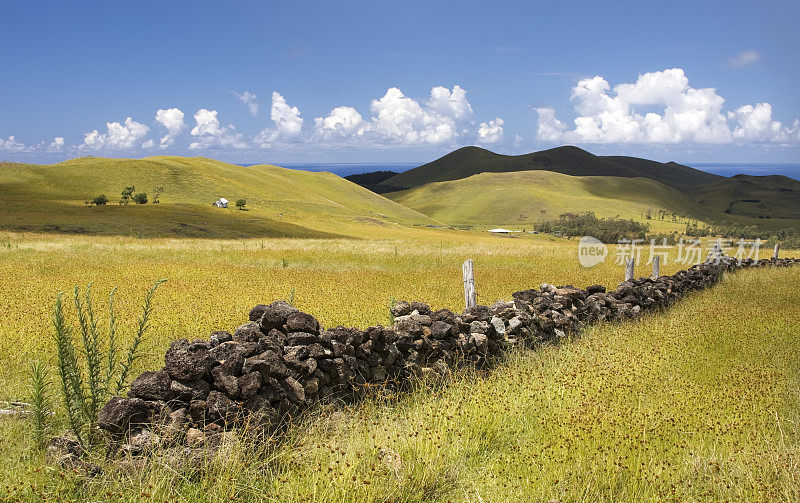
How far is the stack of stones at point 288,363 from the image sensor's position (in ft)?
15.1

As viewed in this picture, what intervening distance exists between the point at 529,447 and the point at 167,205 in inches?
2563

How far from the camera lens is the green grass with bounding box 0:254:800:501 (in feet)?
13.5

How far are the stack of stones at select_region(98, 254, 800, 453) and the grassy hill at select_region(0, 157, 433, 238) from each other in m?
36.3

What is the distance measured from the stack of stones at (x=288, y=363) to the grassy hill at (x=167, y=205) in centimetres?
3626

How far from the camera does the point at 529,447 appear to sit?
524cm

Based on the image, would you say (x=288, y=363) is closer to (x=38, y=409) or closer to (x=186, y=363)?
(x=186, y=363)

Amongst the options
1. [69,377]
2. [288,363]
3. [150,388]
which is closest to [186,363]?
[150,388]

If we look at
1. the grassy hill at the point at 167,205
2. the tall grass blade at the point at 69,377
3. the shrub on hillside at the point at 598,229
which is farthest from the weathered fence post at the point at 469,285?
the shrub on hillside at the point at 598,229

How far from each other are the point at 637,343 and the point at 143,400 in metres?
8.49

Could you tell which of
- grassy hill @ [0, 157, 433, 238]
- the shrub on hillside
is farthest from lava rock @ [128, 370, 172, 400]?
the shrub on hillside

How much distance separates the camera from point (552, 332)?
9.72 meters

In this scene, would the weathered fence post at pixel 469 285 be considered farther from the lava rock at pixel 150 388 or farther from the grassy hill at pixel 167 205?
the grassy hill at pixel 167 205

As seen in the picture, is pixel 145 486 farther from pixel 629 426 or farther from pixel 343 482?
→ pixel 629 426

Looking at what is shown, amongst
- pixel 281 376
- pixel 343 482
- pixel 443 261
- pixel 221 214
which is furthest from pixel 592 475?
pixel 221 214
